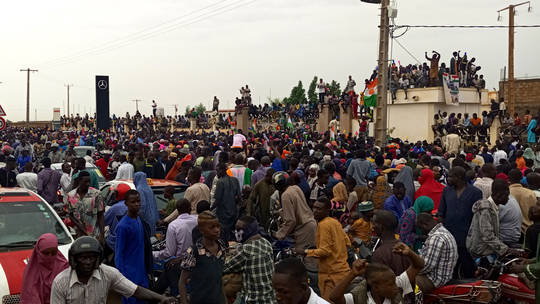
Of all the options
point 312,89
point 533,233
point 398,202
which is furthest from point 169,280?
point 312,89

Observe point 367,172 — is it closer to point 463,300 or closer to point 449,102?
point 463,300

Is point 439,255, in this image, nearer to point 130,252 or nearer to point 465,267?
point 465,267

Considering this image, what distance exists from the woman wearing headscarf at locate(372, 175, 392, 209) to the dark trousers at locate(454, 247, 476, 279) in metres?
2.62

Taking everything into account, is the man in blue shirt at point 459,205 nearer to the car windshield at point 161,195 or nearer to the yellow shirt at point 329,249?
the yellow shirt at point 329,249

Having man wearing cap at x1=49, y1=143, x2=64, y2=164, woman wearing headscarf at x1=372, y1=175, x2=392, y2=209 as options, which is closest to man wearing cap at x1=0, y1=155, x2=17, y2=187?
man wearing cap at x1=49, y1=143, x2=64, y2=164

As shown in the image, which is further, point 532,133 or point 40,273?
point 532,133

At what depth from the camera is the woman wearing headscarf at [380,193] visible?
965 cm

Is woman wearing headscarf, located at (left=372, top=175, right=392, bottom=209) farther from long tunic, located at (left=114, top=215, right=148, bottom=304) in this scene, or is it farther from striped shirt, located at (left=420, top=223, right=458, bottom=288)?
long tunic, located at (left=114, top=215, right=148, bottom=304)

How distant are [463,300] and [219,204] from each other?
4.19 m

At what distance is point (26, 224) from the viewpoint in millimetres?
6945

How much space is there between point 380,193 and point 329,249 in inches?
153

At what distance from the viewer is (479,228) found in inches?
282

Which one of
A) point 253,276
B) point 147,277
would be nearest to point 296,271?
point 253,276

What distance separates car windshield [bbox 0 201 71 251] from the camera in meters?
6.65
